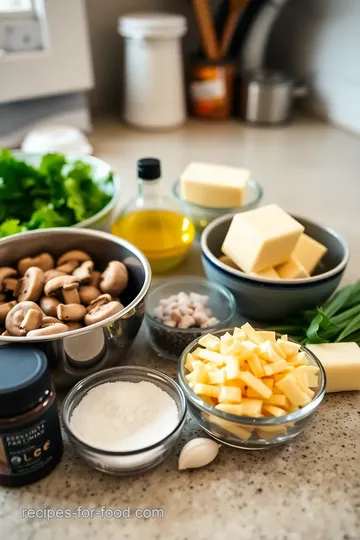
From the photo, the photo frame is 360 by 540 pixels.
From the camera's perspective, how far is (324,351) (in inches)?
26.9

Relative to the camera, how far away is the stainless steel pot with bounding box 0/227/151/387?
611 millimetres

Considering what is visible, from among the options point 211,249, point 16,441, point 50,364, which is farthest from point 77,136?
point 16,441

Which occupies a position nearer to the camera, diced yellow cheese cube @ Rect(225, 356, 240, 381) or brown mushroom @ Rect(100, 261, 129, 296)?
diced yellow cheese cube @ Rect(225, 356, 240, 381)

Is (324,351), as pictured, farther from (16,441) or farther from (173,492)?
(16,441)

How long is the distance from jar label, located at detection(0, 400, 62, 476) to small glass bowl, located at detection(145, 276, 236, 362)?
0.69 ft

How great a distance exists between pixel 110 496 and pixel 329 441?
0.26 metres

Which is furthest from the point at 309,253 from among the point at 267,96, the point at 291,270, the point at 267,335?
the point at 267,96

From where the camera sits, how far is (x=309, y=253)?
0.82 meters

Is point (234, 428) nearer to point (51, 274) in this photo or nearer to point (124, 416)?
point (124, 416)

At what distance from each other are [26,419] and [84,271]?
0.86 ft

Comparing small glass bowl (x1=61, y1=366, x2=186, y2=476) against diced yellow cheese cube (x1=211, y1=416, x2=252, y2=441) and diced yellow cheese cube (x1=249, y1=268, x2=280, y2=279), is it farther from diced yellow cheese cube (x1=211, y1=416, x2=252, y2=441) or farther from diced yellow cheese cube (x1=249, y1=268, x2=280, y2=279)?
diced yellow cheese cube (x1=249, y1=268, x2=280, y2=279)

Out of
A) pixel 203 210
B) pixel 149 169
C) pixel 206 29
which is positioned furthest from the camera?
pixel 206 29

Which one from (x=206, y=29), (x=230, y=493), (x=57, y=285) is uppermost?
(x=206, y=29)

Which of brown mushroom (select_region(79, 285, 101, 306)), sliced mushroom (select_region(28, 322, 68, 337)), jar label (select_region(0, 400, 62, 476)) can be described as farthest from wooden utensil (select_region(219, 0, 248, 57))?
jar label (select_region(0, 400, 62, 476))
